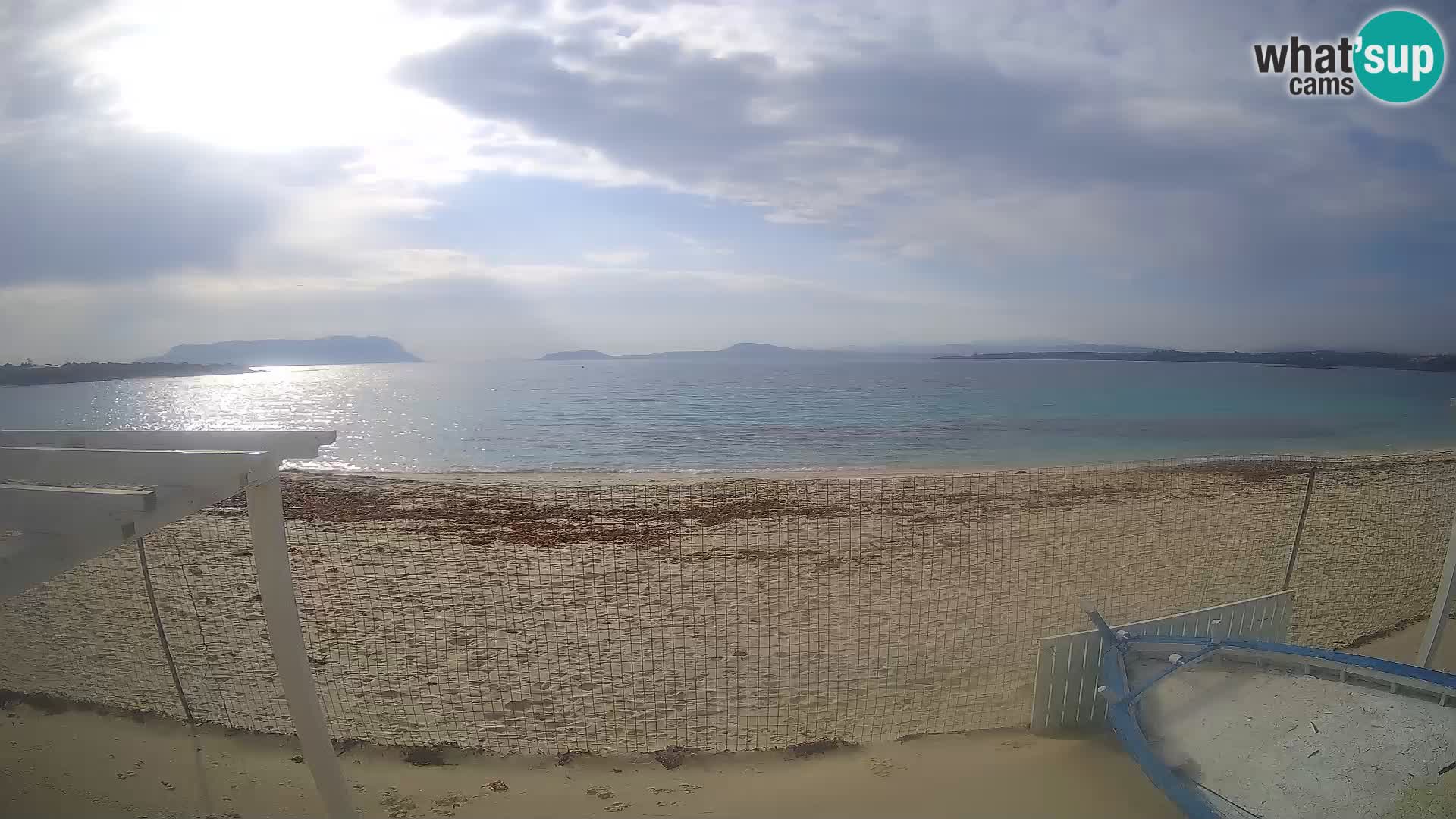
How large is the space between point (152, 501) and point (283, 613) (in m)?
0.90

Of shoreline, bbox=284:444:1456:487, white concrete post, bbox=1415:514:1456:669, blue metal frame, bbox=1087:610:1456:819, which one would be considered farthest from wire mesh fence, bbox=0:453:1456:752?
shoreline, bbox=284:444:1456:487

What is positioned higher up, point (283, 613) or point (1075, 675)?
point (283, 613)

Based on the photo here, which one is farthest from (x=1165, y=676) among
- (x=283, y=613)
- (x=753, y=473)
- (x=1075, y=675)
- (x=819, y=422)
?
(x=819, y=422)

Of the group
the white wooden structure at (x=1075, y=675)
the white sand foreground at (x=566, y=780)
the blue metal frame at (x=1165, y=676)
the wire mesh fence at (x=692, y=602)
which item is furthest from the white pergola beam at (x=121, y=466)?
the white wooden structure at (x=1075, y=675)

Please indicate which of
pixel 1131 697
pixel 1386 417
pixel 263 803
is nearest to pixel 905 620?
pixel 1131 697

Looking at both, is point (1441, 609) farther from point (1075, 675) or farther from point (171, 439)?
Result: point (171, 439)

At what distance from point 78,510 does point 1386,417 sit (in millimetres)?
49487

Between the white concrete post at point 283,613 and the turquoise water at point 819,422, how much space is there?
215 inches

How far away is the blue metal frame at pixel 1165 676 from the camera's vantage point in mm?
3443

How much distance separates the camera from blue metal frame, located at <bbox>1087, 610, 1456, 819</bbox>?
11.3 feet

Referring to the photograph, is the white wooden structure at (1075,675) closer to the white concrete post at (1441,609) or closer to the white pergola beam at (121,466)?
the white concrete post at (1441,609)

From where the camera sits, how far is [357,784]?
174 inches

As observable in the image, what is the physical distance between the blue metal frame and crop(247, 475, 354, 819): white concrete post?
378 cm

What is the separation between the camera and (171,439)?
305 centimetres
